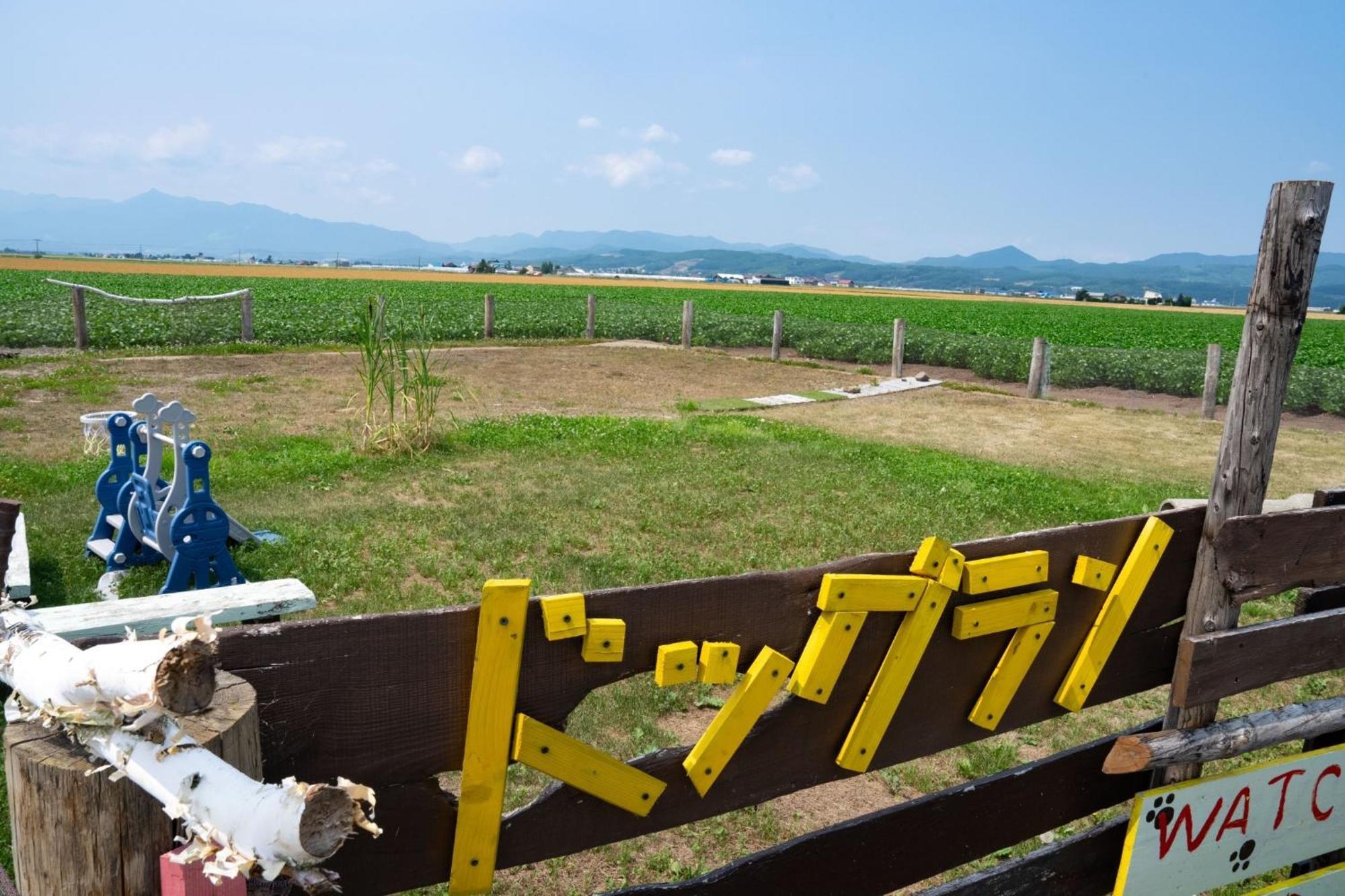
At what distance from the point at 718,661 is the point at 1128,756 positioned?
46.8 inches

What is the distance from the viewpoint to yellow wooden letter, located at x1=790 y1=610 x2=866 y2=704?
209 centimetres

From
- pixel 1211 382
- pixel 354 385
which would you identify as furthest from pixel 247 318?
pixel 1211 382

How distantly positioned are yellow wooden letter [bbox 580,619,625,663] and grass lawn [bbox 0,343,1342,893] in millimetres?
2169

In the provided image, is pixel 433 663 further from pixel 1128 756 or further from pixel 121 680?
pixel 1128 756

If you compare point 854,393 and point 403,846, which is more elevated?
point 403,846

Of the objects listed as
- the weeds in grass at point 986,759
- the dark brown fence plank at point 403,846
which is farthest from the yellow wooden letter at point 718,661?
the weeds in grass at point 986,759

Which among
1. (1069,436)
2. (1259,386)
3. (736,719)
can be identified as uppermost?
(1259,386)

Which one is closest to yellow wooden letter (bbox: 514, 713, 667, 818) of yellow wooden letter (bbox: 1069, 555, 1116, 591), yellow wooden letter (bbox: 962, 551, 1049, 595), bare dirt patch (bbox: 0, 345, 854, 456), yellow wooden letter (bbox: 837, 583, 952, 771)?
yellow wooden letter (bbox: 837, 583, 952, 771)

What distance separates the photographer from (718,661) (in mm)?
1926

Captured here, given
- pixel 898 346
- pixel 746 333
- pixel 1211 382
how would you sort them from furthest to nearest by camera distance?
pixel 746 333, pixel 898 346, pixel 1211 382

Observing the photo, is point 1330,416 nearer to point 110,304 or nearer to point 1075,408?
point 1075,408

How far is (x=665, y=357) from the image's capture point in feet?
70.2

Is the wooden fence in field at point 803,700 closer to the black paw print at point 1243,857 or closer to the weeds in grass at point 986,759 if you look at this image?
the black paw print at point 1243,857

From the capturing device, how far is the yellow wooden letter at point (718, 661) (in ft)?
6.26
